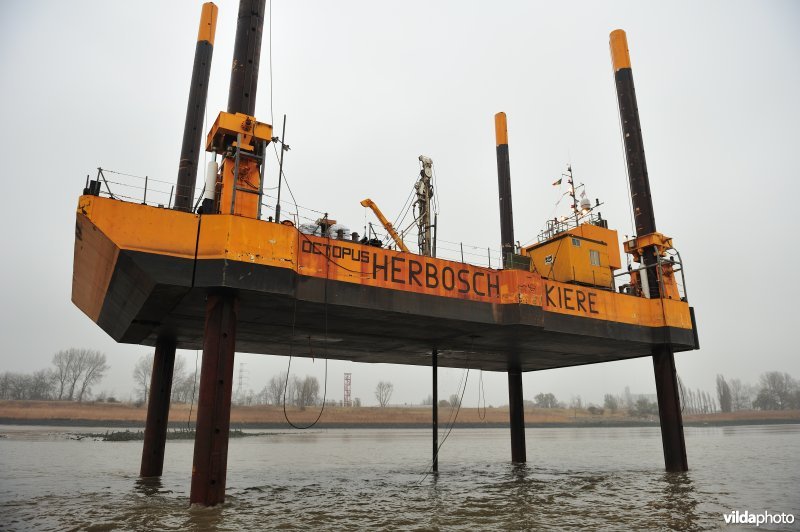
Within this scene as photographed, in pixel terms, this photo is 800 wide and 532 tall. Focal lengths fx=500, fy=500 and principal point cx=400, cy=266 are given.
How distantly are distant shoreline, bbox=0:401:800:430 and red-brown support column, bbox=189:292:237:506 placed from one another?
55.5 meters

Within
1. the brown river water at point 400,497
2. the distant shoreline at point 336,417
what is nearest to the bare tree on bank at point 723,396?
the distant shoreline at point 336,417

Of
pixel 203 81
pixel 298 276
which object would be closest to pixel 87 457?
pixel 203 81

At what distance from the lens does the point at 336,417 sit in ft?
317

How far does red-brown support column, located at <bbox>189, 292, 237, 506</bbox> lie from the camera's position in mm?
12312

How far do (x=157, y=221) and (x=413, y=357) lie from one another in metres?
15.1

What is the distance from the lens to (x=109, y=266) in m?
13.4

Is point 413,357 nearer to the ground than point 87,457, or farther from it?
farther from it

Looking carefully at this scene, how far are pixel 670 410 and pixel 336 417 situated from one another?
8247 centimetres

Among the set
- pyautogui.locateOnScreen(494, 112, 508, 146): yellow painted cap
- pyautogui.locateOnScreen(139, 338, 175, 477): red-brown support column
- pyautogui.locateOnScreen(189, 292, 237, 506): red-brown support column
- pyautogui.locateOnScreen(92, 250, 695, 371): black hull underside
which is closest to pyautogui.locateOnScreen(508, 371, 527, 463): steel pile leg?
pyautogui.locateOnScreen(92, 250, 695, 371): black hull underside

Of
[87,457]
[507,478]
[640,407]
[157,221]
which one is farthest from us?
[640,407]

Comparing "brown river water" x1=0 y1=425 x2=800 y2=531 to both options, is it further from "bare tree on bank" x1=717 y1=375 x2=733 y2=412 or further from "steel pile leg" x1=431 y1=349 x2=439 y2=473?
"bare tree on bank" x1=717 y1=375 x2=733 y2=412

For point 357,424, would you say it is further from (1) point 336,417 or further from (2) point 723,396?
(2) point 723,396

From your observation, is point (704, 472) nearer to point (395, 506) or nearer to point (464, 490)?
point (464, 490)

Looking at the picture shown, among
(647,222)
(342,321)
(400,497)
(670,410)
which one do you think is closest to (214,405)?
(342,321)
